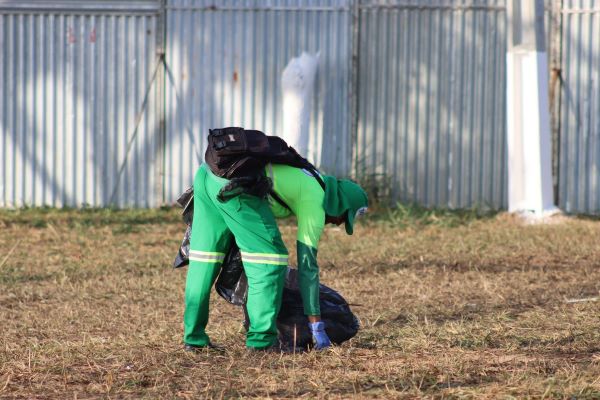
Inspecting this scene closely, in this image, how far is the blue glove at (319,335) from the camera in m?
6.38

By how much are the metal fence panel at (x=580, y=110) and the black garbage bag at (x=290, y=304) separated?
7.40m

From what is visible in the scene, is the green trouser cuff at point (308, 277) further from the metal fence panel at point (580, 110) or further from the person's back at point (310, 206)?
the metal fence panel at point (580, 110)

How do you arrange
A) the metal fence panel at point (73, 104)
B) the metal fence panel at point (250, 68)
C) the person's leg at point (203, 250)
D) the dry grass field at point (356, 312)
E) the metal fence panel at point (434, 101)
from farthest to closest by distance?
the metal fence panel at point (73, 104) < the metal fence panel at point (250, 68) < the metal fence panel at point (434, 101) < the person's leg at point (203, 250) < the dry grass field at point (356, 312)

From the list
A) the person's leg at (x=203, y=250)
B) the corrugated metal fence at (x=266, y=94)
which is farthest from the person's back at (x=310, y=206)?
the corrugated metal fence at (x=266, y=94)

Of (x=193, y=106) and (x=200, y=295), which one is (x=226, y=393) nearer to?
(x=200, y=295)

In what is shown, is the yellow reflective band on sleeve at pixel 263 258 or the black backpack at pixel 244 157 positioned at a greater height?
the black backpack at pixel 244 157

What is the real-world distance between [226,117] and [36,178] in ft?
7.82

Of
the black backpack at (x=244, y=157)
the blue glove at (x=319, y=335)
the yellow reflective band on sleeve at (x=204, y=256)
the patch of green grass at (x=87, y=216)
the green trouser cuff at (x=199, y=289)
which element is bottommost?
the patch of green grass at (x=87, y=216)

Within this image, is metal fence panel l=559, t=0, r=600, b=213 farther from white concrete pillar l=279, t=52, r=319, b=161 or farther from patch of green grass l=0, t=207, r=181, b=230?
patch of green grass l=0, t=207, r=181, b=230

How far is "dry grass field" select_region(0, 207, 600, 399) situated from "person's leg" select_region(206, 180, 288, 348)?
0.94 ft

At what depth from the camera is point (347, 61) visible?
13719 millimetres

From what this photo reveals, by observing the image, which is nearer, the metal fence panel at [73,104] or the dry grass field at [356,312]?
the dry grass field at [356,312]

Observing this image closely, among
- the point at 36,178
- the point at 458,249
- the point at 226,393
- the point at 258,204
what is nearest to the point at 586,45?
the point at 458,249

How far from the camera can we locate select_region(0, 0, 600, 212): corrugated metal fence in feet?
44.4
